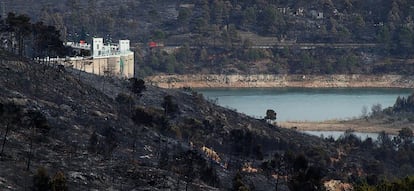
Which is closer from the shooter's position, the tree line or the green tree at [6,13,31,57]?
the green tree at [6,13,31,57]

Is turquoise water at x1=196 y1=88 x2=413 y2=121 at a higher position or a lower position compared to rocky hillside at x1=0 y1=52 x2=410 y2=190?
lower

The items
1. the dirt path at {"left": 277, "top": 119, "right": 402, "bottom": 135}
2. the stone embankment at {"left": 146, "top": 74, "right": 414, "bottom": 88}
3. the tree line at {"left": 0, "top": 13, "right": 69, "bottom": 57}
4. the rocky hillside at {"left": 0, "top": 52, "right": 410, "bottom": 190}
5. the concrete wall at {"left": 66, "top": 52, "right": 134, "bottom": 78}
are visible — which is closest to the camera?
the rocky hillside at {"left": 0, "top": 52, "right": 410, "bottom": 190}

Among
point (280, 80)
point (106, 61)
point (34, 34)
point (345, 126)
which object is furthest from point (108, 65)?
point (280, 80)

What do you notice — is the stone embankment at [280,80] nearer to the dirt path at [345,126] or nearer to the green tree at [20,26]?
the dirt path at [345,126]

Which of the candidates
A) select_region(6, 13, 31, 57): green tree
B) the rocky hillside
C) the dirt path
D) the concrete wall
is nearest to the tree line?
select_region(6, 13, 31, 57): green tree

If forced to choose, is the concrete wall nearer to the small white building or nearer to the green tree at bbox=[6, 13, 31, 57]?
the small white building

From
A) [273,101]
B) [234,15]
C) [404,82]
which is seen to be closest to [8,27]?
[273,101]

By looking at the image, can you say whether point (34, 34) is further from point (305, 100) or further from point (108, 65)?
point (305, 100)
